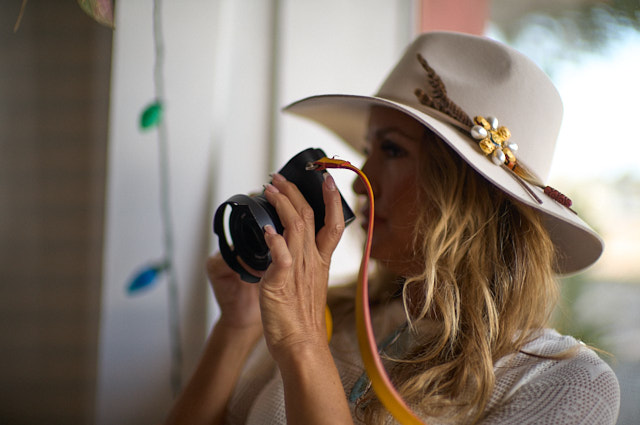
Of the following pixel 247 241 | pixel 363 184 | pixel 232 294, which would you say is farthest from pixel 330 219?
pixel 232 294

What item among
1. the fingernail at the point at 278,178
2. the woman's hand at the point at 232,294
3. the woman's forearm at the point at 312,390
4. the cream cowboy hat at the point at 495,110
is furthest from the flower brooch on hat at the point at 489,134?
the woman's hand at the point at 232,294

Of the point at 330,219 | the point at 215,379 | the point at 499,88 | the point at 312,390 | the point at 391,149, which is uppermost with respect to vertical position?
the point at 499,88

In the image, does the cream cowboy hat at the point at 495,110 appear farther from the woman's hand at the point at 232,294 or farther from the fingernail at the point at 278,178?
the woman's hand at the point at 232,294

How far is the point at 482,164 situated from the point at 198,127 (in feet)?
2.69

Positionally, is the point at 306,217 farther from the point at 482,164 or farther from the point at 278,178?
the point at 482,164

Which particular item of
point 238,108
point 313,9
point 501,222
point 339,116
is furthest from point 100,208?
point 501,222

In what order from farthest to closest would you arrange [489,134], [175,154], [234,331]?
[175,154] → [234,331] → [489,134]

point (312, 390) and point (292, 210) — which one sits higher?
point (292, 210)

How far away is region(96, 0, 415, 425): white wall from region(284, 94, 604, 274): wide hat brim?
0.88ft

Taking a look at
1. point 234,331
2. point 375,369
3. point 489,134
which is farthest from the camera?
point 234,331

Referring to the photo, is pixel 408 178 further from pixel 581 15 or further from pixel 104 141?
pixel 104 141

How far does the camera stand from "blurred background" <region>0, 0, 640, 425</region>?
86 centimetres

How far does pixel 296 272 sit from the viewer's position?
1.91 feet

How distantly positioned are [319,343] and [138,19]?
3.10ft
